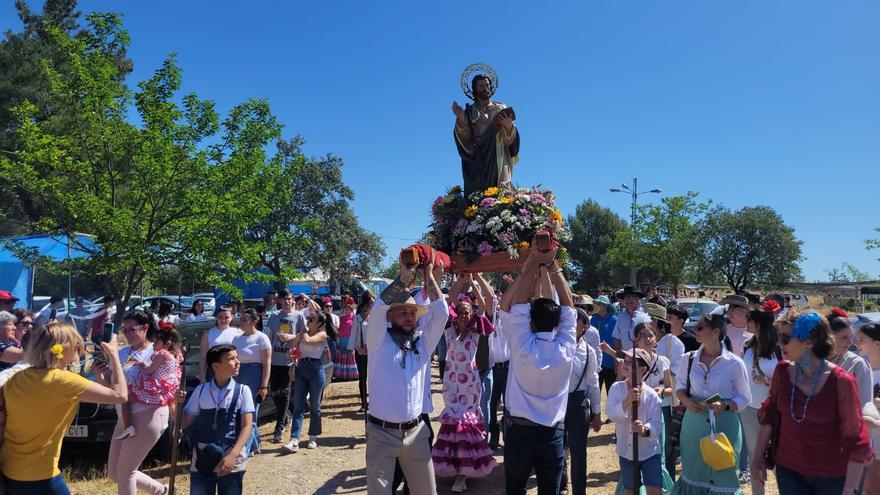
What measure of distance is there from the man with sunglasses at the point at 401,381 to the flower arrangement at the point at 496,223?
45.3 inches

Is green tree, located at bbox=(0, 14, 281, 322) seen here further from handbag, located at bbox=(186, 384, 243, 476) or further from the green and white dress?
the green and white dress

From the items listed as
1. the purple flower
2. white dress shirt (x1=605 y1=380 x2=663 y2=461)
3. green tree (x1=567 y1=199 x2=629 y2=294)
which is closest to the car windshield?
white dress shirt (x1=605 y1=380 x2=663 y2=461)

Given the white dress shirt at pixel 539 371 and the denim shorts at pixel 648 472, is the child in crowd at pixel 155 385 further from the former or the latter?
the denim shorts at pixel 648 472

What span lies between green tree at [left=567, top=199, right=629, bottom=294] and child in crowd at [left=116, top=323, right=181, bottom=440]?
49.9 metres

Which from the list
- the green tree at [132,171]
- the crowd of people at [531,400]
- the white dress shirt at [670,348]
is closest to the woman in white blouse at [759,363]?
the crowd of people at [531,400]

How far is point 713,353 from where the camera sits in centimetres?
509

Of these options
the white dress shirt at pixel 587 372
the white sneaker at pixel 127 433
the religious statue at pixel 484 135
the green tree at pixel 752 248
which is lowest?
the white sneaker at pixel 127 433

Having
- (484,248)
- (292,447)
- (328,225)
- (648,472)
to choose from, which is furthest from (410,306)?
(328,225)

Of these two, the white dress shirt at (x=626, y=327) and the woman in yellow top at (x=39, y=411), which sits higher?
the white dress shirt at (x=626, y=327)

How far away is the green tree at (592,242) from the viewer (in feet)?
176

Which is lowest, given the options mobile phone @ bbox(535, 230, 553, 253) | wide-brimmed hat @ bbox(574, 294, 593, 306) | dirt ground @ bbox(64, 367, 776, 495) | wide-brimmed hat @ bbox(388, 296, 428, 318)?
dirt ground @ bbox(64, 367, 776, 495)

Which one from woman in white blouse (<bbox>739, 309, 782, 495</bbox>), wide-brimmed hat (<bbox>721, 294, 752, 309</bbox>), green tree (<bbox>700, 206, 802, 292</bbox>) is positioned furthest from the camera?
green tree (<bbox>700, 206, 802, 292</bbox>)

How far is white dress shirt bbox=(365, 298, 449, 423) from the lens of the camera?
4.12 meters

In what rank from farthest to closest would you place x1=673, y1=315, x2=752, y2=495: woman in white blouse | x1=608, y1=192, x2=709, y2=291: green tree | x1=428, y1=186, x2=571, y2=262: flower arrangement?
x1=608, y1=192, x2=709, y2=291: green tree < x1=428, y1=186, x2=571, y2=262: flower arrangement < x1=673, y1=315, x2=752, y2=495: woman in white blouse
